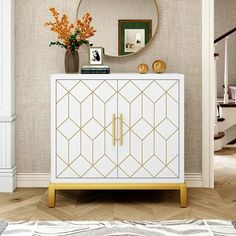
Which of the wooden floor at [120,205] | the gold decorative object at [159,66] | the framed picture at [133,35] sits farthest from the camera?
the framed picture at [133,35]

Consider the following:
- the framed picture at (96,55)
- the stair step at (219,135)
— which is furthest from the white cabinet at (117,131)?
the stair step at (219,135)

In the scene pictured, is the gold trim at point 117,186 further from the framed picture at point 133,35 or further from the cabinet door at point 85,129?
the framed picture at point 133,35

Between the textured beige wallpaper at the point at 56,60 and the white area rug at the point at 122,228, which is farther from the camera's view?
the textured beige wallpaper at the point at 56,60

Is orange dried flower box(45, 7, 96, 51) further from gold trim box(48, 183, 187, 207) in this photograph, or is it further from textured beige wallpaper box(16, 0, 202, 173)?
gold trim box(48, 183, 187, 207)

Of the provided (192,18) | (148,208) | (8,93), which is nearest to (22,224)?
(148,208)

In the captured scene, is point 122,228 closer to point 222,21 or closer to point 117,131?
point 117,131

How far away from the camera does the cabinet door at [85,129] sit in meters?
4.02

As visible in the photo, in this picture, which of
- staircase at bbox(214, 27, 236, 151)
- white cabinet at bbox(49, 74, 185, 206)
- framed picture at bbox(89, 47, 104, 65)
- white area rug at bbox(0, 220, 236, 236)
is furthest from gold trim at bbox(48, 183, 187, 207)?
staircase at bbox(214, 27, 236, 151)

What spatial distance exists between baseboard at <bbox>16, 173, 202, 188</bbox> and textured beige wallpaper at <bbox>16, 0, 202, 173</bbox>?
7.4 inches

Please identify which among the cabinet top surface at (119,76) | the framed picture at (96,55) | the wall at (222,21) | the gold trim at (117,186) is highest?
the wall at (222,21)

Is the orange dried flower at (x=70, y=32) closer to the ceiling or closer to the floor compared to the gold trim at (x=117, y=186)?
closer to the ceiling

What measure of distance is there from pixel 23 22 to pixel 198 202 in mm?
2037

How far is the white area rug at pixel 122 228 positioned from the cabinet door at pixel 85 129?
0.57m

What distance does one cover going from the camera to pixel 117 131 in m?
4.05
